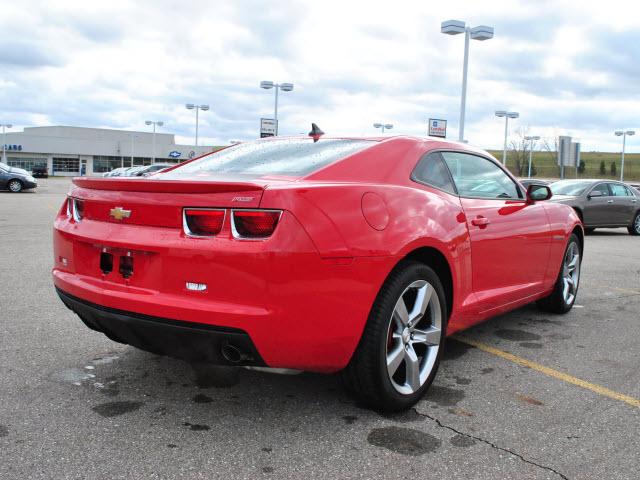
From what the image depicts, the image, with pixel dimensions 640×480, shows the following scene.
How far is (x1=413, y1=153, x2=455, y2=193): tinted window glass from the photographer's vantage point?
376 centimetres

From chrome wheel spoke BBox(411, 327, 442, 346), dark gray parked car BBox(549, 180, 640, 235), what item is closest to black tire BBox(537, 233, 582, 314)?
chrome wheel spoke BBox(411, 327, 442, 346)

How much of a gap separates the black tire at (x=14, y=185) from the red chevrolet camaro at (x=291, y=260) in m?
26.7

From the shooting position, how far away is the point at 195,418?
3154mm

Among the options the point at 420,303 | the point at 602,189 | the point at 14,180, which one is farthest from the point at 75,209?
the point at 14,180

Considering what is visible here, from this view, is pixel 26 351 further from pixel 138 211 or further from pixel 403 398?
pixel 403 398

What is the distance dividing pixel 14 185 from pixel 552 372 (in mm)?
27964

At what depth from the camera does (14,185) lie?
27562 millimetres

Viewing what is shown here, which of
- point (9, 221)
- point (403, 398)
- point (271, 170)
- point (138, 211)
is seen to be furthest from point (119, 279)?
point (9, 221)

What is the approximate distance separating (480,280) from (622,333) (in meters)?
1.82

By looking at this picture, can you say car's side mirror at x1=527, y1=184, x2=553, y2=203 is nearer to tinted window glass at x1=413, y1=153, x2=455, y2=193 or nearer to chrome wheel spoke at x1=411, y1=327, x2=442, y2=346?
tinted window glass at x1=413, y1=153, x2=455, y2=193

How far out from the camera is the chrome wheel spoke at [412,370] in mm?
3336

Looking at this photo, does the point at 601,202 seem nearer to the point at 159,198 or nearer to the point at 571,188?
the point at 571,188

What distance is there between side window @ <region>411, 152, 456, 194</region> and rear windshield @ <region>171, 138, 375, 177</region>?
337 millimetres

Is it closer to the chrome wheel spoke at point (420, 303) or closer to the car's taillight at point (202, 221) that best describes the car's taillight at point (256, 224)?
the car's taillight at point (202, 221)
